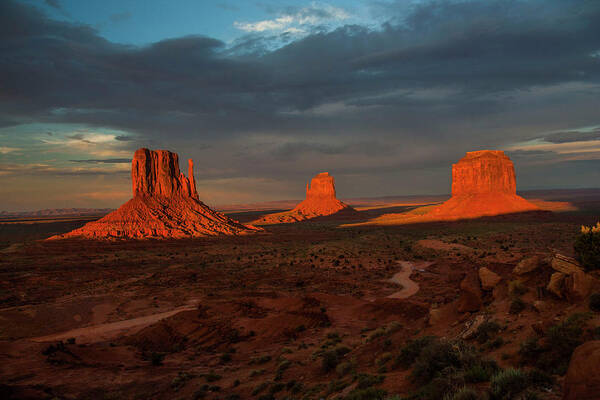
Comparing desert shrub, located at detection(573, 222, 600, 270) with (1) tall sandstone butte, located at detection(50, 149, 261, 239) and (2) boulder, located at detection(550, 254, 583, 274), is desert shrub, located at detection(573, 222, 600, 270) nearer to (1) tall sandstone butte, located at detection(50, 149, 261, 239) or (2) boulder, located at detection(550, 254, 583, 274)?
A: (2) boulder, located at detection(550, 254, 583, 274)

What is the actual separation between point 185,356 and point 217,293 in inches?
562

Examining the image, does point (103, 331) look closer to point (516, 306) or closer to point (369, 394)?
point (369, 394)

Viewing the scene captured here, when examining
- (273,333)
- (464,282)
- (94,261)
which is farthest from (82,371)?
(94,261)

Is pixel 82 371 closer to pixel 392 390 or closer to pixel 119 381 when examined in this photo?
pixel 119 381

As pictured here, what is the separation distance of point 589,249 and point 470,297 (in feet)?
14.0

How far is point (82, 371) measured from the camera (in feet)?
49.4

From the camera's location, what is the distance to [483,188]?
394 ft

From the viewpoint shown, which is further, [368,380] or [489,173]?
[489,173]

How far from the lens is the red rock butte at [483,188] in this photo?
110 metres

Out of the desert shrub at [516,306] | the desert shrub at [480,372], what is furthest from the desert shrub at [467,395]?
the desert shrub at [516,306]

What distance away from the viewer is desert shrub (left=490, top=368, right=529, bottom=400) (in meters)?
6.13

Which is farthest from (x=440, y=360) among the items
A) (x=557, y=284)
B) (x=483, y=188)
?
(x=483, y=188)

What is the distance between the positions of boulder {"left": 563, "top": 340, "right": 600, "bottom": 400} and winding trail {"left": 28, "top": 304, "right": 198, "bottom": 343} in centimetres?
2329

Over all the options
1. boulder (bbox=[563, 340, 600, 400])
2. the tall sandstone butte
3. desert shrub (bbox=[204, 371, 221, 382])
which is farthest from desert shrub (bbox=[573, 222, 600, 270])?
the tall sandstone butte
